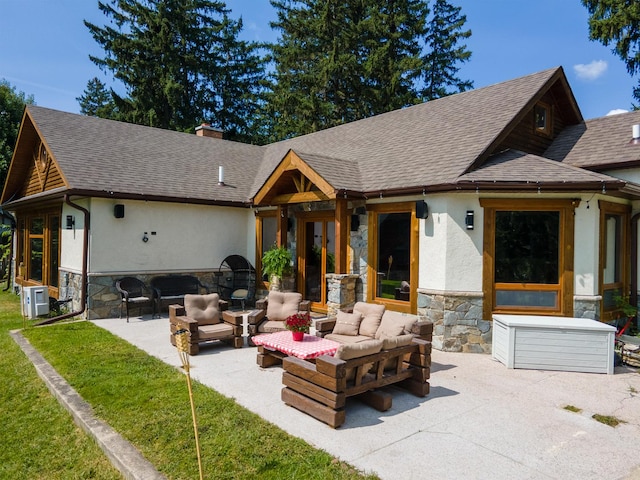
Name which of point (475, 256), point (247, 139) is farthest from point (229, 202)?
point (247, 139)

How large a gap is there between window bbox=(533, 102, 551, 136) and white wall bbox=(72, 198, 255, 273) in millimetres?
8105

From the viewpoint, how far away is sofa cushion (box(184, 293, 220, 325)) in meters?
7.71

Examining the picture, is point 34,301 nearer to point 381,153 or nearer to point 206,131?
point 381,153

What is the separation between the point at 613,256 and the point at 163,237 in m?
10.5

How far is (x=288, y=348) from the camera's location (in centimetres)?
583

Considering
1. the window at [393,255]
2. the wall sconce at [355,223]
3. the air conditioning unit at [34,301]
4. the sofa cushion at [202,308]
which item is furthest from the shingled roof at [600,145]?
the air conditioning unit at [34,301]

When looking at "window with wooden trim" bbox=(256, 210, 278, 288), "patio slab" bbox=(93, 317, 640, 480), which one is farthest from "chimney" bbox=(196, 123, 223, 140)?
"patio slab" bbox=(93, 317, 640, 480)

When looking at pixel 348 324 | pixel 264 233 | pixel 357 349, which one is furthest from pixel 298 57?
pixel 357 349

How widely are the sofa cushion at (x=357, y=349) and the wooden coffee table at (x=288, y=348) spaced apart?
1023mm

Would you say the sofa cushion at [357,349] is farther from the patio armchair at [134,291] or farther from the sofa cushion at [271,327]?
the patio armchair at [134,291]

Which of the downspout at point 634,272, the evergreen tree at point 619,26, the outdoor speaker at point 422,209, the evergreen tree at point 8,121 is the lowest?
the downspout at point 634,272

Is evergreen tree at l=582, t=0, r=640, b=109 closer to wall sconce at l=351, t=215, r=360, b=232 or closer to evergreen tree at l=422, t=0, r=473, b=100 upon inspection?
evergreen tree at l=422, t=0, r=473, b=100

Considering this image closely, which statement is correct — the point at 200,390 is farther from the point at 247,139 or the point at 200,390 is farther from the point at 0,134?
the point at 247,139

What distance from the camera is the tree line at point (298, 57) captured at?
25.0 meters
